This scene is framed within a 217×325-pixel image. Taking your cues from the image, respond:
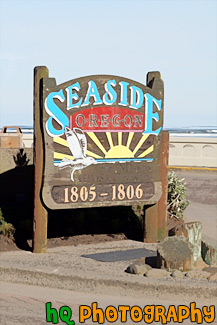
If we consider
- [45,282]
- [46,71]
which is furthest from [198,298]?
[46,71]

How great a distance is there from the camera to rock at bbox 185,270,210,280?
10.7m

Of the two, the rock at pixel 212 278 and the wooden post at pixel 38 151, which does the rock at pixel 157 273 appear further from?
the wooden post at pixel 38 151

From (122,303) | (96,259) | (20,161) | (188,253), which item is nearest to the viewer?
(122,303)

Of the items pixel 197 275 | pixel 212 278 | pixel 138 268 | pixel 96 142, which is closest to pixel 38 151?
pixel 96 142

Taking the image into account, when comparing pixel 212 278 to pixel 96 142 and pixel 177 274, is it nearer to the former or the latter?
pixel 177 274

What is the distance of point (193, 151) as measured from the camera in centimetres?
3272

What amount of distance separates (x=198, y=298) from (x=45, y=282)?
2829 mm

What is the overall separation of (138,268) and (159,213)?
3.39 meters

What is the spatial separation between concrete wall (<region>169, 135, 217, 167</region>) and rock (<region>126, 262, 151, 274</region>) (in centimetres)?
2122

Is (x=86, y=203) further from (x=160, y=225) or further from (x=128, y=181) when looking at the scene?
(x=160, y=225)

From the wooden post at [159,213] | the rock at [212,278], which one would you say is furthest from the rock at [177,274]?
the wooden post at [159,213]

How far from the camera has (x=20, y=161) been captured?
1700cm

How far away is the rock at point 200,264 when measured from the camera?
1151 cm

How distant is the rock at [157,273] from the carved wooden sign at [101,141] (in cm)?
286
